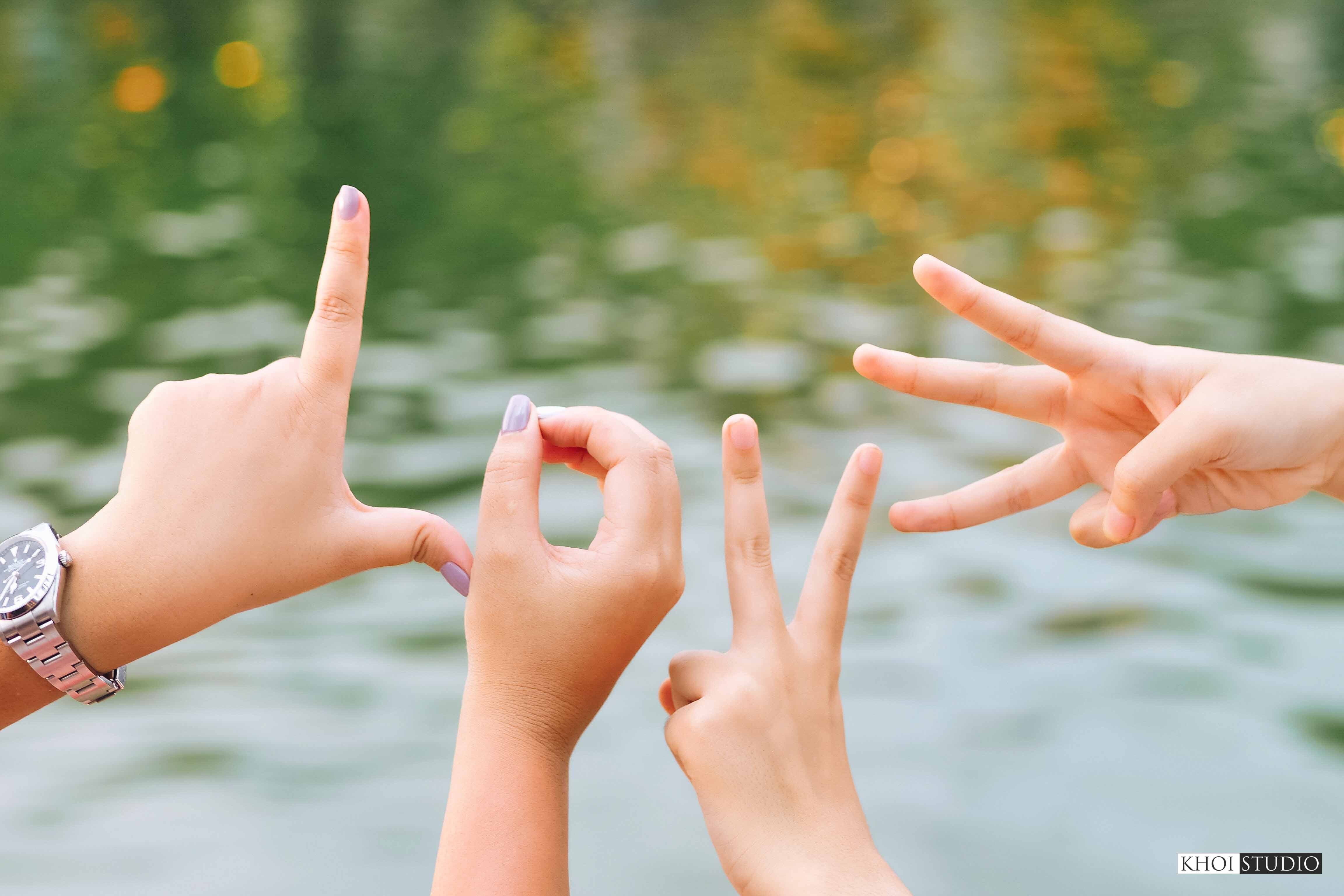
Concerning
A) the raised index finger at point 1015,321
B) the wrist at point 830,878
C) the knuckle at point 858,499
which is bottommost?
the wrist at point 830,878

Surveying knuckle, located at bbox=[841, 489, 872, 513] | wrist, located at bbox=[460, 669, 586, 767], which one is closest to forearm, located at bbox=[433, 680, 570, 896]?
wrist, located at bbox=[460, 669, 586, 767]

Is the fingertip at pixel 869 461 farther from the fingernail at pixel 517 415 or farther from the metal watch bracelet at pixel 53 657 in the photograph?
the metal watch bracelet at pixel 53 657

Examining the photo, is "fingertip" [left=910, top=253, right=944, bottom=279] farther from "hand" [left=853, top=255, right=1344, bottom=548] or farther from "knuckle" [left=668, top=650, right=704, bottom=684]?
"knuckle" [left=668, top=650, right=704, bottom=684]

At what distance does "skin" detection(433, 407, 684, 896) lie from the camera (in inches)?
51.6

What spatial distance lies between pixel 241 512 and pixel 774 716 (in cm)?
70

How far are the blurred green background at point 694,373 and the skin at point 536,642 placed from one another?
1.37m

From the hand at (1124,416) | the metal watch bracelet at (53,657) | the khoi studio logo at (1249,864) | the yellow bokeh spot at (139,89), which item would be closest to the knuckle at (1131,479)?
the hand at (1124,416)

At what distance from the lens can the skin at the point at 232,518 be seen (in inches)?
55.8

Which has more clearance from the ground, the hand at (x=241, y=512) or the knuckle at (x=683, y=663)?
the hand at (x=241, y=512)

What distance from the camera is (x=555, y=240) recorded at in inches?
249

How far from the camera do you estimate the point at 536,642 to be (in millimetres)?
1362

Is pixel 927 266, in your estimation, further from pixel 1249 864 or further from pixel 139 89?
pixel 139 89

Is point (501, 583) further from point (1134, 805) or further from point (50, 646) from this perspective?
point (1134, 805)

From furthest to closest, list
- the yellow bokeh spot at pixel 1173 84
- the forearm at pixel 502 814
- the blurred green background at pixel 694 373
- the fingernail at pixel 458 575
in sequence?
the yellow bokeh spot at pixel 1173 84, the blurred green background at pixel 694 373, the fingernail at pixel 458 575, the forearm at pixel 502 814
